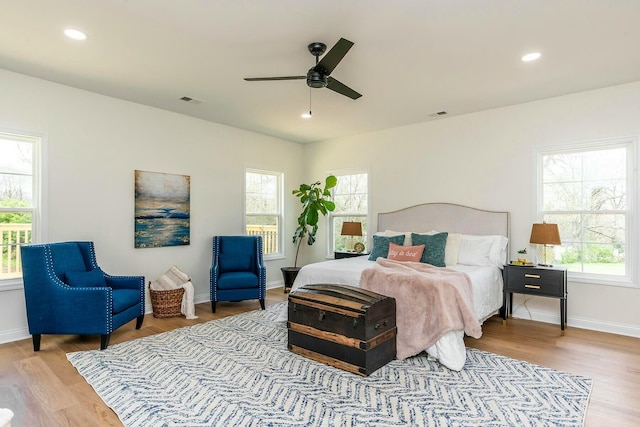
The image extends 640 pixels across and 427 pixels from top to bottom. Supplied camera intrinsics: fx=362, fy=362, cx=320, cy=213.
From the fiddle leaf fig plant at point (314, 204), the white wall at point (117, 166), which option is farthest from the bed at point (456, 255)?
the white wall at point (117, 166)

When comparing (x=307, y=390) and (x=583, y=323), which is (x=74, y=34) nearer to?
(x=307, y=390)

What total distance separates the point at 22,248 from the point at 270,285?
3.68 meters

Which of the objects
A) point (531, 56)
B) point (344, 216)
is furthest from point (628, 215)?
point (344, 216)

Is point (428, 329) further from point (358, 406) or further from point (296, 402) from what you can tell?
point (296, 402)

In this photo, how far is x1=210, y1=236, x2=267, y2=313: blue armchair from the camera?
15.6 feet

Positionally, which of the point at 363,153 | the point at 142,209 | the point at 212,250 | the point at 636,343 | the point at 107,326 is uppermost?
the point at 363,153

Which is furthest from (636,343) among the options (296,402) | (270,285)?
(270,285)

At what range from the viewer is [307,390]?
2.59 metres

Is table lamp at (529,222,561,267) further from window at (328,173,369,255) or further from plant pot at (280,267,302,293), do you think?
plant pot at (280,267,302,293)

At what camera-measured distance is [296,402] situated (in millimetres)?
2424

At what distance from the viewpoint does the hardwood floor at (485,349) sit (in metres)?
2.29

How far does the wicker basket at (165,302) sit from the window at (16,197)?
1.37 meters

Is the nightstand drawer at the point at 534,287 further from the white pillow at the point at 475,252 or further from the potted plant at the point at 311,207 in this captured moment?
the potted plant at the point at 311,207

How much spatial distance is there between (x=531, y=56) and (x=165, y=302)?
4.69 m
